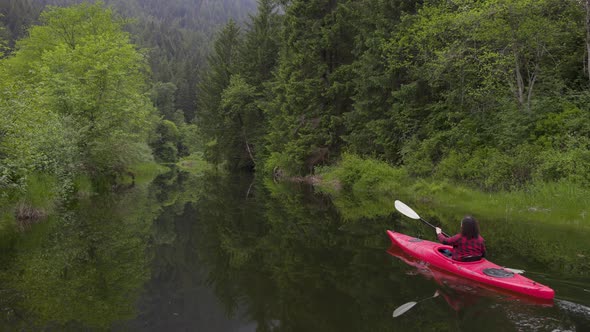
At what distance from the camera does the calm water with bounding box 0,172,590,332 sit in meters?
5.47

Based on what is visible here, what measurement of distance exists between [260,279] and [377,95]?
1614 centimetres

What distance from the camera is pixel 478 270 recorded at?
7027 millimetres

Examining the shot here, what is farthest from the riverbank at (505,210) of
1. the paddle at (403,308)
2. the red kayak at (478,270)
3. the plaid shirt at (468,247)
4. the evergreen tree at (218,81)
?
the evergreen tree at (218,81)

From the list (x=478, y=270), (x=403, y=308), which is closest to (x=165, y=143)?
(x=478, y=270)

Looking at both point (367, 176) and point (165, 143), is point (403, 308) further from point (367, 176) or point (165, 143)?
point (165, 143)

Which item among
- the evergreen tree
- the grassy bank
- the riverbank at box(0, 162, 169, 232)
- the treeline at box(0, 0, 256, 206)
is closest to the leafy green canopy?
the treeline at box(0, 0, 256, 206)

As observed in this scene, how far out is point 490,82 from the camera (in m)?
16.2

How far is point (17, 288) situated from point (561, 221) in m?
12.9

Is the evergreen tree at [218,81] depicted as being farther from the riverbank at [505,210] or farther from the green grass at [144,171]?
the riverbank at [505,210]

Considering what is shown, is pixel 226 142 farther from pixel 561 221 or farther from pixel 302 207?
pixel 561 221

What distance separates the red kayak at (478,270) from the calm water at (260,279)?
240mm

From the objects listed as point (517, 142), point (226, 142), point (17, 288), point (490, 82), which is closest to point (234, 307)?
point (17, 288)

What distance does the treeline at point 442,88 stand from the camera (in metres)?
14.3

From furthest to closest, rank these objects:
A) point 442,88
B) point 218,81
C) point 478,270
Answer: point 218,81 → point 442,88 → point 478,270
